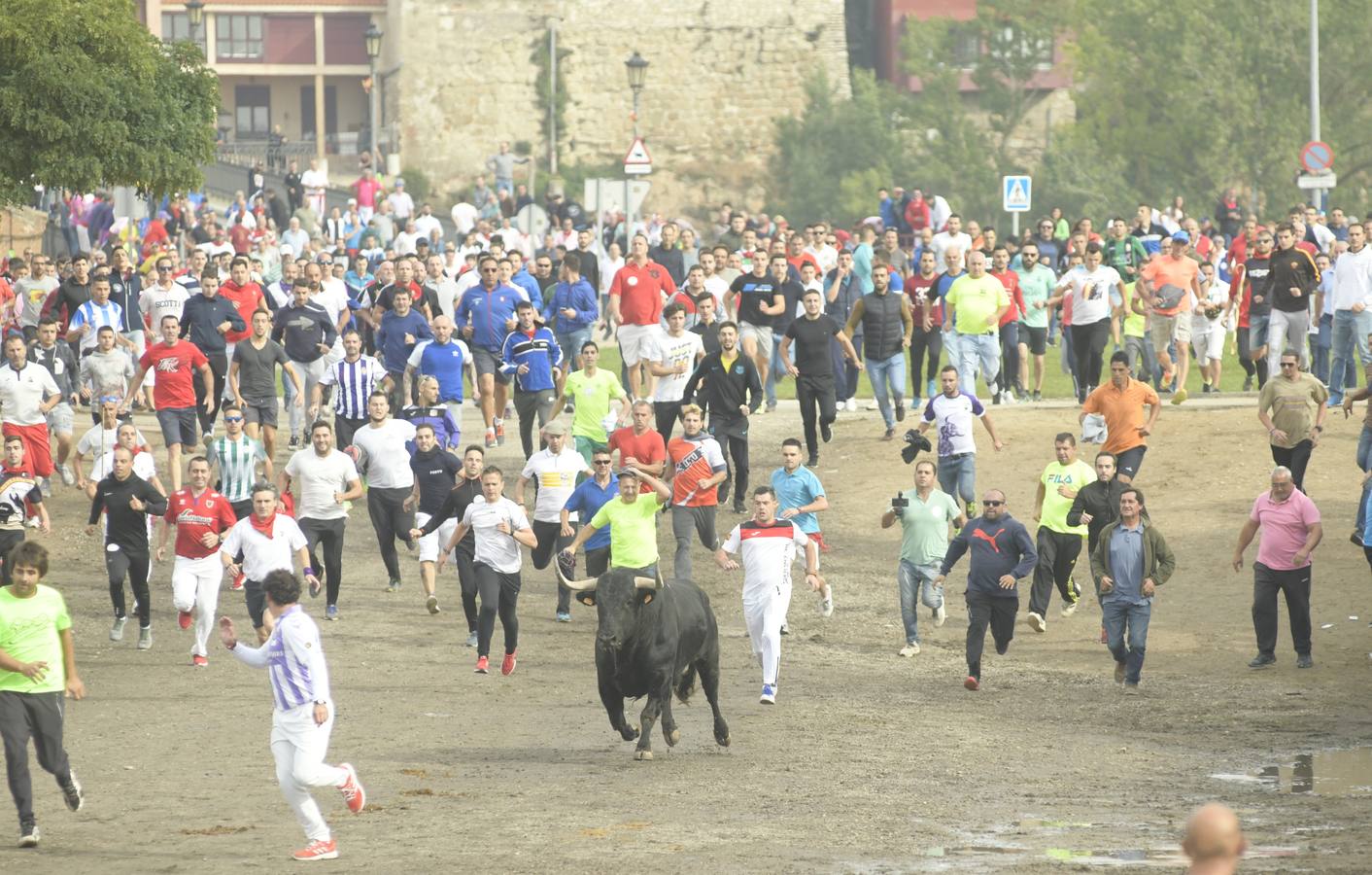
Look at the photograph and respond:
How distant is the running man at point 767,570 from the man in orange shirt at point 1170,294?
1057cm

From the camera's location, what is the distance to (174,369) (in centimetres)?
2266

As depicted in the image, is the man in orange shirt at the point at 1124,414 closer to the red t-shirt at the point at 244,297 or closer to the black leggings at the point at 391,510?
the black leggings at the point at 391,510

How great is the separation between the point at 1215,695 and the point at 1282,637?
7.68ft

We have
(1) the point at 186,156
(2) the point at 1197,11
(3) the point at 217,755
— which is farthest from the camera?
(2) the point at 1197,11

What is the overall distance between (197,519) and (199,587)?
0.55 meters

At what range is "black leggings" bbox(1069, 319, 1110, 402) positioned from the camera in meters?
26.2

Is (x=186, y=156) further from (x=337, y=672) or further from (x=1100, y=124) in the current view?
Answer: (x=1100, y=124)

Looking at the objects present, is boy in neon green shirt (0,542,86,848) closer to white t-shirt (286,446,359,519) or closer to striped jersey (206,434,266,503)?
white t-shirt (286,446,359,519)

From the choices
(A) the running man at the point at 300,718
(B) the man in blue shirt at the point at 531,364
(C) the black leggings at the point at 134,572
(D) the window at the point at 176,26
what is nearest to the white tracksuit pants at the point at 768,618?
(A) the running man at the point at 300,718

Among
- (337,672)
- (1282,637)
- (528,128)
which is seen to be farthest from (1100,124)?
(337,672)

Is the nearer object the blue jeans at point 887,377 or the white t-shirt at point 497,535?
the white t-shirt at point 497,535

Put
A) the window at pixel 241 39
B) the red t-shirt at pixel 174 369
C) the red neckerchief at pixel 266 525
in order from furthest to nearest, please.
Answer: the window at pixel 241 39
the red t-shirt at pixel 174 369
the red neckerchief at pixel 266 525

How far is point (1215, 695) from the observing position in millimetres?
18109

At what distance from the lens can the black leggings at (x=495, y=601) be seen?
701 inches
